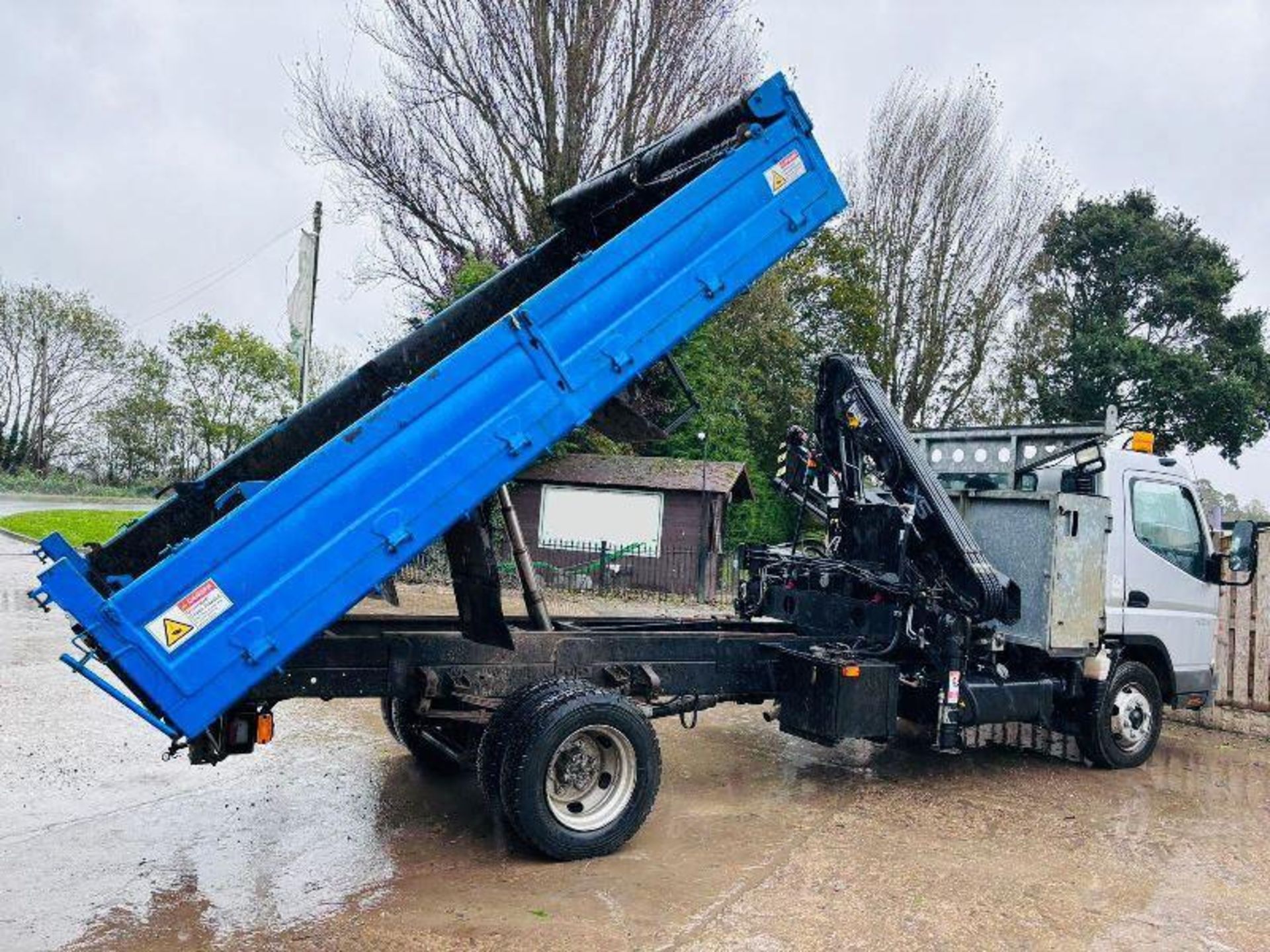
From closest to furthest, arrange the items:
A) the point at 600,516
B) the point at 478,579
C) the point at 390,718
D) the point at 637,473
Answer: the point at 478,579 < the point at 390,718 < the point at 600,516 < the point at 637,473

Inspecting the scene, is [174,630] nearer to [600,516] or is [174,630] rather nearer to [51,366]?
[600,516]

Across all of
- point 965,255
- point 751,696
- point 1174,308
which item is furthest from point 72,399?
point 751,696

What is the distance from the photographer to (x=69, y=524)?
2423 cm

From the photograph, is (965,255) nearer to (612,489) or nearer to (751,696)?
(612,489)

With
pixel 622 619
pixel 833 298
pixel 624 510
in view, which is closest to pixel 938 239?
pixel 833 298

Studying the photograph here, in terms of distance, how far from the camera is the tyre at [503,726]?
5.24 m

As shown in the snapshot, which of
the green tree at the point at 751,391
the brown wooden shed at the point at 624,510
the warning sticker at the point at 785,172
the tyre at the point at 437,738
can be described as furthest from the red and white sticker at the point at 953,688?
the green tree at the point at 751,391

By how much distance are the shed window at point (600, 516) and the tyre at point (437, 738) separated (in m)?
15.1

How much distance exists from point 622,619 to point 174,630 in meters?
3.81

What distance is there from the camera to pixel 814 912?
4816 millimetres

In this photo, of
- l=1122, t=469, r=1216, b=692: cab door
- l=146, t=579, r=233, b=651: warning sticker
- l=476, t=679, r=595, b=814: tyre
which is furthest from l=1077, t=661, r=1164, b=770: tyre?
l=146, t=579, r=233, b=651: warning sticker

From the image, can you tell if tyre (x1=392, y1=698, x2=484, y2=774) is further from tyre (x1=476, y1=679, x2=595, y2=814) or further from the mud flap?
the mud flap

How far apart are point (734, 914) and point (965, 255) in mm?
29748

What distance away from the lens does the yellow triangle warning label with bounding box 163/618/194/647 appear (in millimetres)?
4234
